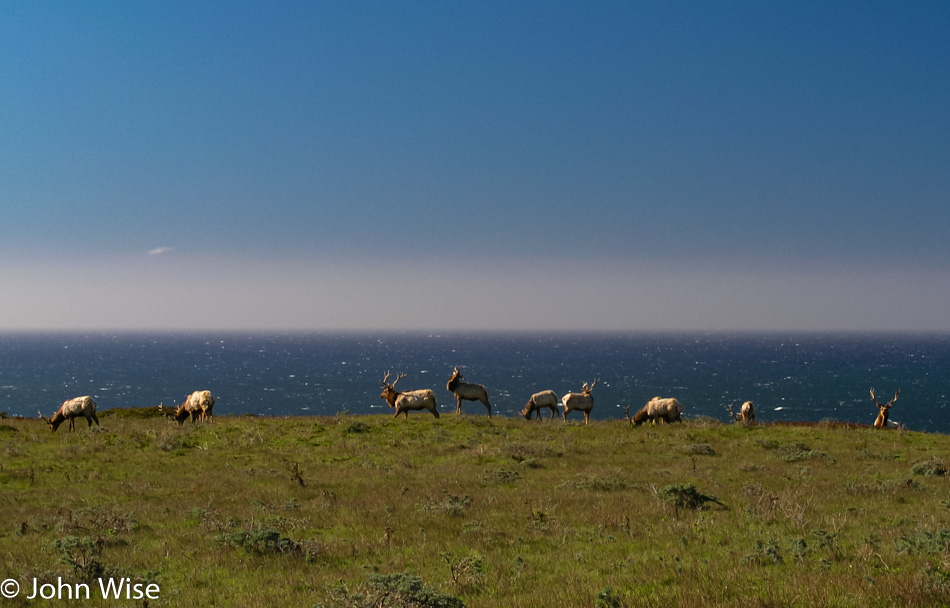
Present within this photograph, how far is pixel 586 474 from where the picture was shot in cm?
1867

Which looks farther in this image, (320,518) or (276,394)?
(276,394)

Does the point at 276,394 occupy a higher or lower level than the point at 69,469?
lower

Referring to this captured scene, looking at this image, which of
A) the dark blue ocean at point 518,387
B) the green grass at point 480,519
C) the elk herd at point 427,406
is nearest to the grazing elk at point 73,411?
the elk herd at point 427,406

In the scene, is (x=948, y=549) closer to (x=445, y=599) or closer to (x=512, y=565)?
(x=512, y=565)

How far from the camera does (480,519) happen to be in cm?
1311

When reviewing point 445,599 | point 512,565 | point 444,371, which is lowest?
point 444,371

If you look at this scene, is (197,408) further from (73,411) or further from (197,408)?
(73,411)

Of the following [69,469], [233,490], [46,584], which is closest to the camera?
[46,584]

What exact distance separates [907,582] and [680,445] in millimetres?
19068

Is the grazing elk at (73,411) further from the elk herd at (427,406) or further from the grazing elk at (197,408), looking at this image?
the grazing elk at (197,408)

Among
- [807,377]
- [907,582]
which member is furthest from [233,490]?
[807,377]

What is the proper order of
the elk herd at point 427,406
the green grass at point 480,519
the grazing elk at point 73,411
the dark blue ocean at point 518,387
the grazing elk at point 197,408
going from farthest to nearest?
the dark blue ocean at point 518,387 → the grazing elk at point 197,408 → the elk herd at point 427,406 → the grazing elk at point 73,411 → the green grass at point 480,519

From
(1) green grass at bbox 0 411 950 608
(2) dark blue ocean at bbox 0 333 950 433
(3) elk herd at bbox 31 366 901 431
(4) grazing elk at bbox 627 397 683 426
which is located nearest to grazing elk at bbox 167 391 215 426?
(3) elk herd at bbox 31 366 901 431

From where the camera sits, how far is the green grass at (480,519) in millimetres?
7957
